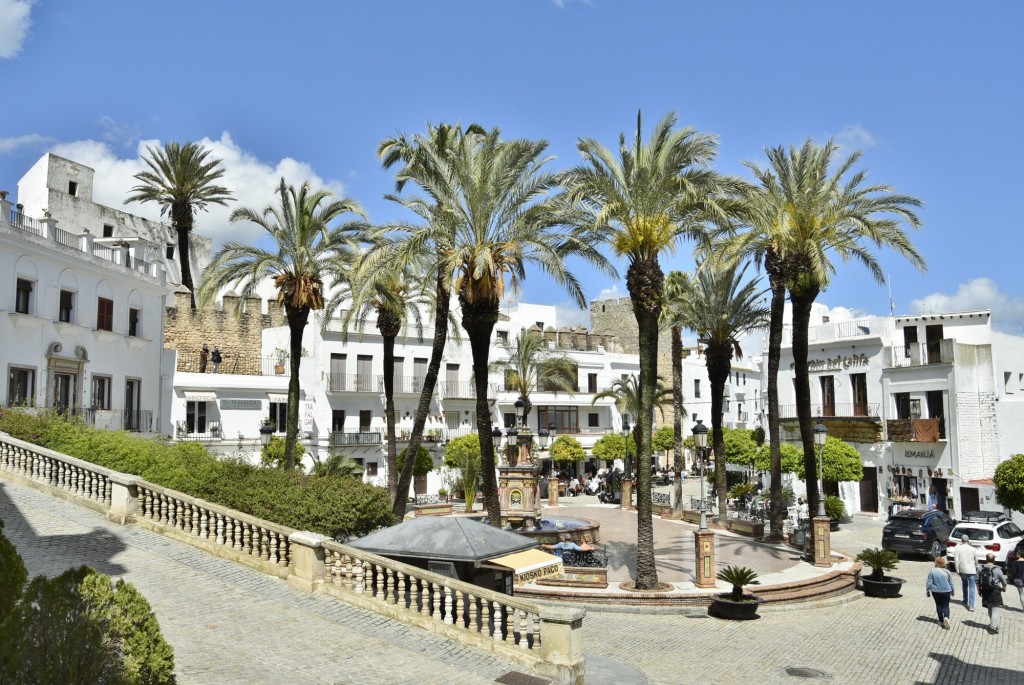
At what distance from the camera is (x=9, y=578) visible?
314 inches

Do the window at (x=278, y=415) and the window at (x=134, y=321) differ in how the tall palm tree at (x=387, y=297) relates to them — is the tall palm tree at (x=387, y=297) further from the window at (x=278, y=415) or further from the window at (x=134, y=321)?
the window at (x=278, y=415)

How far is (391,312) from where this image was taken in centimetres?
2747

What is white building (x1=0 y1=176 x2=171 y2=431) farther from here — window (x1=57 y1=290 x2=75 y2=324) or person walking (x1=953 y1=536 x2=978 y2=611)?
person walking (x1=953 y1=536 x2=978 y2=611)

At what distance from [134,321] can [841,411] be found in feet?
102

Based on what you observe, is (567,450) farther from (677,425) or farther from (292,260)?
(292,260)

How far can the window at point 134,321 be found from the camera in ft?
103

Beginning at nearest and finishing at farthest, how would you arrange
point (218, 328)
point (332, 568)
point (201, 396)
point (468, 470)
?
point (332, 568) < point (468, 470) < point (201, 396) < point (218, 328)

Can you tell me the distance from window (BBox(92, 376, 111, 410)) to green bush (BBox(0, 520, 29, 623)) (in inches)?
899

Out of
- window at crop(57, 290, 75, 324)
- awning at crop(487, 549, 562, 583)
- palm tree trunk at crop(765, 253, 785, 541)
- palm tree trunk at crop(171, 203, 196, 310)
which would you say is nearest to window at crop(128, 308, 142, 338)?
window at crop(57, 290, 75, 324)

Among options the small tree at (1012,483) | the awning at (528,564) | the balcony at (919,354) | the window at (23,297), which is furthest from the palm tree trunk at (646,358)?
the balcony at (919,354)

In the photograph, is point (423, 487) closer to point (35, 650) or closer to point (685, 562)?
point (685, 562)

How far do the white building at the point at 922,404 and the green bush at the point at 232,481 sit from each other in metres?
23.8

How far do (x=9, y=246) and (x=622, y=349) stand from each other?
169ft

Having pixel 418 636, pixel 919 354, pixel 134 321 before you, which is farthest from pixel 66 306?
pixel 919 354
